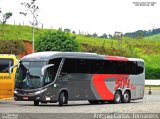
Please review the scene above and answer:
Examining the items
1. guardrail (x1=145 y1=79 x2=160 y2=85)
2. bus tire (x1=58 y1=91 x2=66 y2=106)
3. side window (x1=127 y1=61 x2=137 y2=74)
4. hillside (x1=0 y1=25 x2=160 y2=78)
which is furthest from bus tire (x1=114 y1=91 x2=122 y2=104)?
hillside (x1=0 y1=25 x2=160 y2=78)

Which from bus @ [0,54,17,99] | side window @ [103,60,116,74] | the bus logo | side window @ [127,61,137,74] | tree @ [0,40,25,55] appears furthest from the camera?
tree @ [0,40,25,55]

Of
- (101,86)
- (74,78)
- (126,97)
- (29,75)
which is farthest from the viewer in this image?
(126,97)

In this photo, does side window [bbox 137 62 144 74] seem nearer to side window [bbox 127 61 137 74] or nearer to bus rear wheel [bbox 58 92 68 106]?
side window [bbox 127 61 137 74]

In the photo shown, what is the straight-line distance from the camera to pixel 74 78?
29734 millimetres

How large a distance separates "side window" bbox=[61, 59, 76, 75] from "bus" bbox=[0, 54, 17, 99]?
10.4ft

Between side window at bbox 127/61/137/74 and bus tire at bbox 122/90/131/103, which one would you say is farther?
side window at bbox 127/61/137/74

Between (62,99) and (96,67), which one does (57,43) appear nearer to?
(96,67)

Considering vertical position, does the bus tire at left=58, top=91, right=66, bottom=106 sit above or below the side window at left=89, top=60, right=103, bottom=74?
below

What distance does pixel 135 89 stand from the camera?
35125mm

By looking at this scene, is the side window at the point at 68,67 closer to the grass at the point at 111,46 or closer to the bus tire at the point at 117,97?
the bus tire at the point at 117,97

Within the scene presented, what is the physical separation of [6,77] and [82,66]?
4380 millimetres

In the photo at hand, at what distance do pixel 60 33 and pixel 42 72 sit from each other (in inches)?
1726

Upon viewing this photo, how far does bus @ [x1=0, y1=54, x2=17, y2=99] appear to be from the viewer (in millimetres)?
29766

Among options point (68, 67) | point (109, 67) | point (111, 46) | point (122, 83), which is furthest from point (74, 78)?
point (111, 46)
